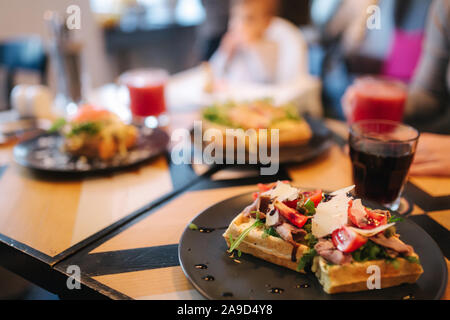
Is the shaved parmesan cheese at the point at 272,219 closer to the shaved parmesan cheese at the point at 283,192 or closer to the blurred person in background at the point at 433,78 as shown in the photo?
the shaved parmesan cheese at the point at 283,192

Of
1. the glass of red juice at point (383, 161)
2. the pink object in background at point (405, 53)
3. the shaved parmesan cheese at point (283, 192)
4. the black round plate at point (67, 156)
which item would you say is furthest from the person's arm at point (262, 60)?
the shaved parmesan cheese at point (283, 192)

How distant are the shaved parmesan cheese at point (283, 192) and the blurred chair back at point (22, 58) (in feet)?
9.60

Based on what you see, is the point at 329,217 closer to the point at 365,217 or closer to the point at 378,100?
the point at 365,217

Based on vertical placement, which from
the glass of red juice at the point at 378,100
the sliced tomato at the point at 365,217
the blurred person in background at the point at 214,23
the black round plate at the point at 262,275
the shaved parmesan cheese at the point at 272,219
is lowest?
the black round plate at the point at 262,275

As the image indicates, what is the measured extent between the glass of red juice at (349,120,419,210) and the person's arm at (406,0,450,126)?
1.01 m

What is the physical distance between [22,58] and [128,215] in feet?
8.91

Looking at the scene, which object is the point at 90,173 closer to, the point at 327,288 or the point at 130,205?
the point at 130,205

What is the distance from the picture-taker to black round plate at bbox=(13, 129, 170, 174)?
4.72 feet

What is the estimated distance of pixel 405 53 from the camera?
12.1 feet

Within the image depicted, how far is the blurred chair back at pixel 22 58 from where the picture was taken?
3.19 metres

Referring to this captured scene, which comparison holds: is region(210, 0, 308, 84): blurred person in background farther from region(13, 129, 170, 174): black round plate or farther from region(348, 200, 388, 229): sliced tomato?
region(348, 200, 388, 229): sliced tomato

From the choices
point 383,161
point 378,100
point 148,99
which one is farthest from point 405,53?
point 383,161

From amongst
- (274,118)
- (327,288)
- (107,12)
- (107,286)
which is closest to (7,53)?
(107,12)

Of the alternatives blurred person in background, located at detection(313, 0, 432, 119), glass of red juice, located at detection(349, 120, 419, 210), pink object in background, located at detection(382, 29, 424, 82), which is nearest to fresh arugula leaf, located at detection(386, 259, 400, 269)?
glass of red juice, located at detection(349, 120, 419, 210)
